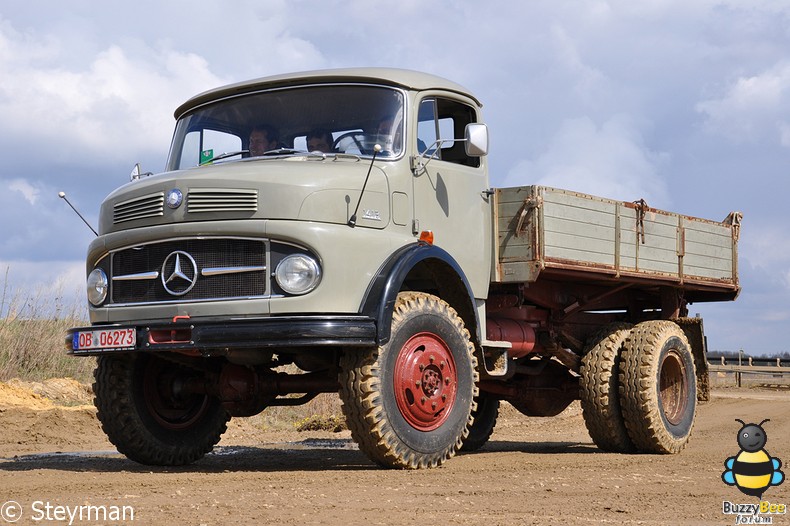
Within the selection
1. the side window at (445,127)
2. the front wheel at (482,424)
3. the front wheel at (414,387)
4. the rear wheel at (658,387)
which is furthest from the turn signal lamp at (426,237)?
the front wheel at (482,424)

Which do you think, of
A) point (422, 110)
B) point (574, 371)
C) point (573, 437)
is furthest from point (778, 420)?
point (422, 110)

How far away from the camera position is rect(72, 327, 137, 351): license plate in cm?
759

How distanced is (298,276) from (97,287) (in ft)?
6.01

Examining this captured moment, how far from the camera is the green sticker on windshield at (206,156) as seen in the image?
8842mm

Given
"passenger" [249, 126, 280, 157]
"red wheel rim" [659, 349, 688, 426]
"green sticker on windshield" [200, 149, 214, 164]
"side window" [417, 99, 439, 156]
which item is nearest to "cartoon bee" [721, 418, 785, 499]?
"side window" [417, 99, 439, 156]

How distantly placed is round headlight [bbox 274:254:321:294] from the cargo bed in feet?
8.18

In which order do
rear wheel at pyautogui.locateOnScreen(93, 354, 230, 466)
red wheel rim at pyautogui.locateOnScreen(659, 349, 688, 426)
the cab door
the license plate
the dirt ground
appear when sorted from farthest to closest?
red wheel rim at pyautogui.locateOnScreen(659, 349, 688, 426) < rear wheel at pyautogui.locateOnScreen(93, 354, 230, 466) < the cab door < the license plate < the dirt ground

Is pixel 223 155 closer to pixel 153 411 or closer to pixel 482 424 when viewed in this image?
pixel 153 411

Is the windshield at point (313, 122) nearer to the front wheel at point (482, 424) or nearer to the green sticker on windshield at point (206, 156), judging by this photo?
the green sticker on windshield at point (206, 156)

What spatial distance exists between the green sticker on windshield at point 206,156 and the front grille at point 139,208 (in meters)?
1.03

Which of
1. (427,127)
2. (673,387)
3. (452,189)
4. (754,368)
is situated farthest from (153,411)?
(754,368)

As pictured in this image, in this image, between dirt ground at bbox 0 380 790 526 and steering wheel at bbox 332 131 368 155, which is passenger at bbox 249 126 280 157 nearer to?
steering wheel at bbox 332 131 368 155

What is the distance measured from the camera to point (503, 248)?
9359 mm

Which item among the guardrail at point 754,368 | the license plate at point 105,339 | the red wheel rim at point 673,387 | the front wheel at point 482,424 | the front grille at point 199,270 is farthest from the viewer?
the guardrail at point 754,368
